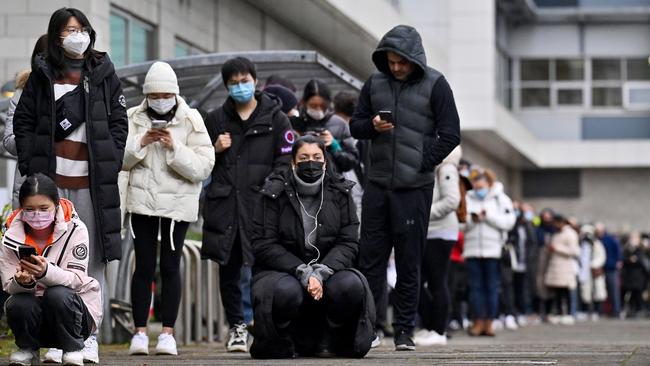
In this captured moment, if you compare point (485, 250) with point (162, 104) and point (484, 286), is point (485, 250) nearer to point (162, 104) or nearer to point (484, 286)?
point (484, 286)

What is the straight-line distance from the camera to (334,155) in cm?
1306

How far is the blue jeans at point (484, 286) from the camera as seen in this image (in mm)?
18844

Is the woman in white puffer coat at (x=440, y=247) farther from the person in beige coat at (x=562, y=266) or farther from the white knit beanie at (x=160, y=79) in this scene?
the person in beige coat at (x=562, y=266)

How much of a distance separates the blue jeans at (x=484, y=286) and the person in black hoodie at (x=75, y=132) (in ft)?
30.2

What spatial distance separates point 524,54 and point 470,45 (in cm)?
1032

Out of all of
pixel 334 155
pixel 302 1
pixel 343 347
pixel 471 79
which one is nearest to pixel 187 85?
pixel 334 155

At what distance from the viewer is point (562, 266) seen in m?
27.7

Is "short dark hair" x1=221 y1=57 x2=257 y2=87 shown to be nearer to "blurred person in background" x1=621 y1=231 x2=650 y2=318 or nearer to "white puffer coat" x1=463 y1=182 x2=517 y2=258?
"white puffer coat" x1=463 y1=182 x2=517 y2=258

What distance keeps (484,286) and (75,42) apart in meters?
9.85

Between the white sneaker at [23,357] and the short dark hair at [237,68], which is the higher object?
the short dark hair at [237,68]

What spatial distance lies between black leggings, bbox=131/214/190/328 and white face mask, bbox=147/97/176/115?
0.75 metres

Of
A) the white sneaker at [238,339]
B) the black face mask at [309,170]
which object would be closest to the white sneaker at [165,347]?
the white sneaker at [238,339]

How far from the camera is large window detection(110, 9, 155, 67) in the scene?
20156 mm

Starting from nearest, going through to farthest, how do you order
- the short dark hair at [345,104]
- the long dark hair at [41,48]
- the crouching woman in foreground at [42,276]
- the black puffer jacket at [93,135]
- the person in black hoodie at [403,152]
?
the crouching woman in foreground at [42,276], the black puffer jacket at [93,135], the long dark hair at [41,48], the person in black hoodie at [403,152], the short dark hair at [345,104]
